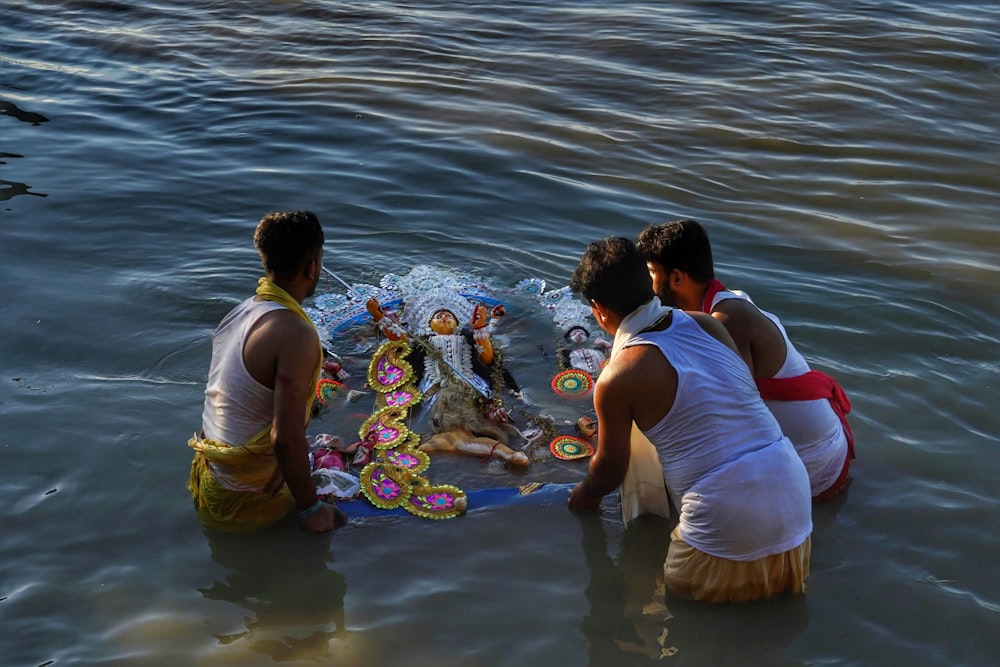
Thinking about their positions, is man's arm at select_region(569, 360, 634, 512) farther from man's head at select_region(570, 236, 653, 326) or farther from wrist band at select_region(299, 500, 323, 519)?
wrist band at select_region(299, 500, 323, 519)

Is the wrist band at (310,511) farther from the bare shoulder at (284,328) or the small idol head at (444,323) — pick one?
the small idol head at (444,323)

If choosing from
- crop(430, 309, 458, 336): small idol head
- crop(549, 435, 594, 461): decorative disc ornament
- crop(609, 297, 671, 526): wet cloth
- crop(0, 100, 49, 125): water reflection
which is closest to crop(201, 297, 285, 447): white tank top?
crop(609, 297, 671, 526): wet cloth

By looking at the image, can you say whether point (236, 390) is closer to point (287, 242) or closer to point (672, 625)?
point (287, 242)

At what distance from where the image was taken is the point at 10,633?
4.03 m

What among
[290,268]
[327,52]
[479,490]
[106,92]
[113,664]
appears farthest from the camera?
[327,52]

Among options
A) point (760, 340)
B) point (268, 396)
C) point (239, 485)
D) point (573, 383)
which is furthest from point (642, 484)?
point (239, 485)

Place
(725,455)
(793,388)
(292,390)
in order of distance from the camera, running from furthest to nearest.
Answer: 1. (793,388)
2. (292,390)
3. (725,455)

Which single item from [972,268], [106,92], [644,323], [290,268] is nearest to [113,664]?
[290,268]

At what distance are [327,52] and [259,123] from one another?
10.6 ft

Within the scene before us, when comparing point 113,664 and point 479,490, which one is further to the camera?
point 479,490

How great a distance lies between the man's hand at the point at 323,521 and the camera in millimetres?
4656

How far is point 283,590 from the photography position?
4.36 m

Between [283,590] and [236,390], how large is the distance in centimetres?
94

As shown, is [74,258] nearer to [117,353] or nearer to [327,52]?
[117,353]
